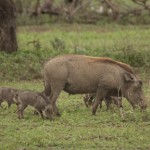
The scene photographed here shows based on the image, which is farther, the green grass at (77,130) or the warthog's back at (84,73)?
the warthog's back at (84,73)

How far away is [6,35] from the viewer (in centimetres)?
1789

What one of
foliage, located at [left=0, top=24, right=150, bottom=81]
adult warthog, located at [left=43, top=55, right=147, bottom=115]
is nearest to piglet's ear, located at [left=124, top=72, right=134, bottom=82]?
adult warthog, located at [left=43, top=55, right=147, bottom=115]

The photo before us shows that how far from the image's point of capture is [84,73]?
12.0 m

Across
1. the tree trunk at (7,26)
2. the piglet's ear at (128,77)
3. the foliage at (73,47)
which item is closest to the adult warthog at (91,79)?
the piglet's ear at (128,77)

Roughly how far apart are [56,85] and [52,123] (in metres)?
1.01

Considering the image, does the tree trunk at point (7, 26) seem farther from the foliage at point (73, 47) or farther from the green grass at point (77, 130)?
the green grass at point (77, 130)

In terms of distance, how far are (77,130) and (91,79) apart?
1.83 metres

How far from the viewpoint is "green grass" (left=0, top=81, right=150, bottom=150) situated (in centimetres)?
947

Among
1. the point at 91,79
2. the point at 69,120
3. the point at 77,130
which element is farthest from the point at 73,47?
the point at 77,130

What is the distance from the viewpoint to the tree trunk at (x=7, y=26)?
17.8 metres

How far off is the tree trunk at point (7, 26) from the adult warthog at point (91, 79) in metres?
6.03

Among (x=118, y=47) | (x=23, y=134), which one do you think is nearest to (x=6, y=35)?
(x=118, y=47)

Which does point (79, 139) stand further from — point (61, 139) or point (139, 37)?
point (139, 37)

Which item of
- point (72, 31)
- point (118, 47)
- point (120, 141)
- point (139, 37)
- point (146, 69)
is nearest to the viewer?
point (120, 141)
